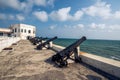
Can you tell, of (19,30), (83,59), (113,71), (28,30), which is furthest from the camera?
(28,30)

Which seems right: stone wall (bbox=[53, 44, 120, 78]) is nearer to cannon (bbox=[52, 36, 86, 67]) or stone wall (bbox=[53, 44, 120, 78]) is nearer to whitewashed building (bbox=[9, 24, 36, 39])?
cannon (bbox=[52, 36, 86, 67])

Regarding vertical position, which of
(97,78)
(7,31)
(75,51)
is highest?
(7,31)

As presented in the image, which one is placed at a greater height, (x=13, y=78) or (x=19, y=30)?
(x=19, y=30)

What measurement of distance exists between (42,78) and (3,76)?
1823mm

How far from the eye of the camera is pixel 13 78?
453cm

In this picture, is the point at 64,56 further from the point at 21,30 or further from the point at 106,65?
the point at 21,30

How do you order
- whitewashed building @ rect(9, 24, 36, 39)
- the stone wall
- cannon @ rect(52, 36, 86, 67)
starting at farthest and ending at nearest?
whitewashed building @ rect(9, 24, 36, 39), cannon @ rect(52, 36, 86, 67), the stone wall

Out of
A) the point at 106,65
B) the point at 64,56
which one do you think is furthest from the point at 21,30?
the point at 106,65

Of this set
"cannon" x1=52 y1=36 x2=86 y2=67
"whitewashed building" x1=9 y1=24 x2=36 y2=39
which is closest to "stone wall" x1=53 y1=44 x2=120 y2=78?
"cannon" x1=52 y1=36 x2=86 y2=67

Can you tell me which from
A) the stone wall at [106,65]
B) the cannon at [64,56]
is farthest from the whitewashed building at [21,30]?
the stone wall at [106,65]

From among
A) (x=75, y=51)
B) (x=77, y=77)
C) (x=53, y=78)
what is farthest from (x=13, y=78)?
(x=75, y=51)

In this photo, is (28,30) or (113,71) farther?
(28,30)

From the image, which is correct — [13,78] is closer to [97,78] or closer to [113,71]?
[97,78]

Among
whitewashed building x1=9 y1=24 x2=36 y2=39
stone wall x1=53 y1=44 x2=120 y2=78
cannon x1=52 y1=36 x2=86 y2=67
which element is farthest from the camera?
whitewashed building x1=9 y1=24 x2=36 y2=39
